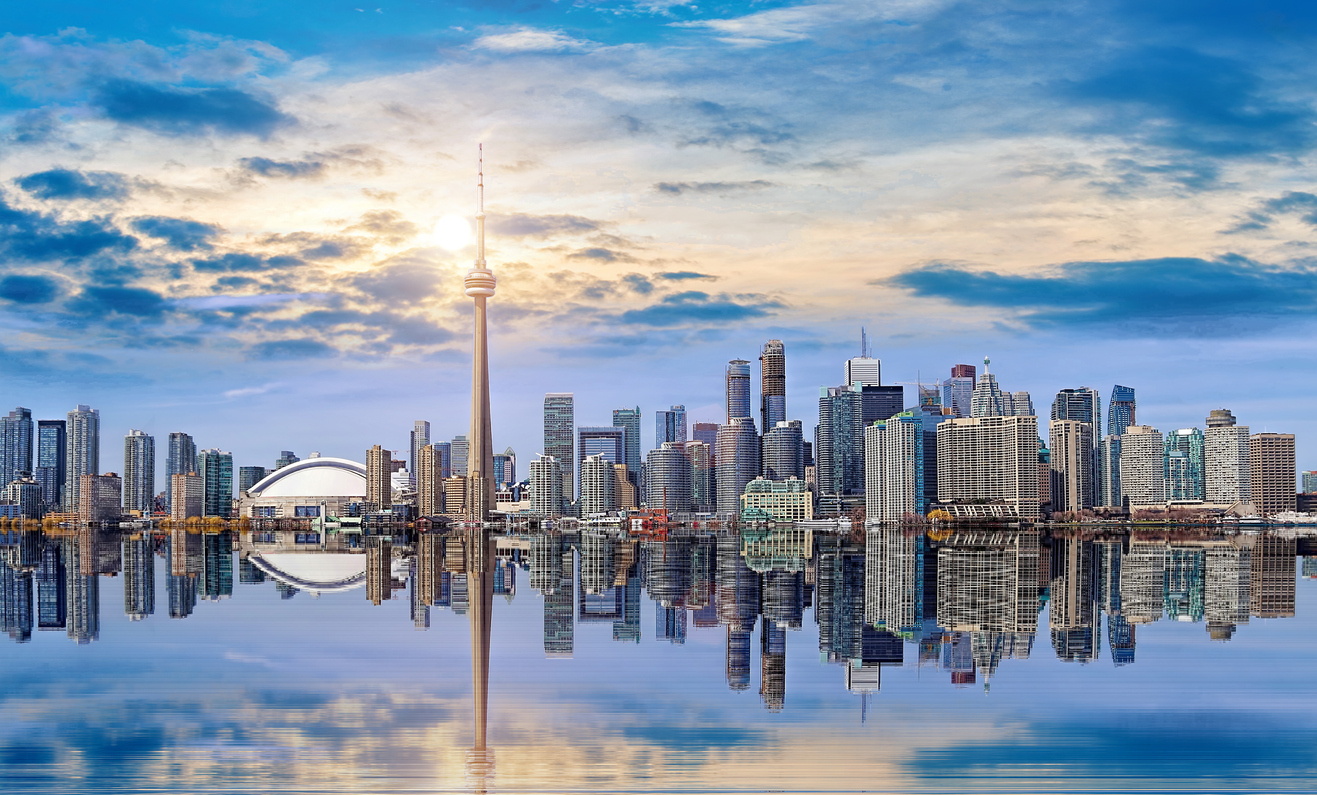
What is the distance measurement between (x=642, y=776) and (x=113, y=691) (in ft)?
57.1

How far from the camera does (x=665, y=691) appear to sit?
30719 mm

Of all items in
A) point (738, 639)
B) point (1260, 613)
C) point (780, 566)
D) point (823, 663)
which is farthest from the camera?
point (780, 566)

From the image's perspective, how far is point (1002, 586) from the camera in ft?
211

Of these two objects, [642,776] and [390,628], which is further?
[390,628]

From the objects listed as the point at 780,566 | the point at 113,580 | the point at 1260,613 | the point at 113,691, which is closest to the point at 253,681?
the point at 113,691

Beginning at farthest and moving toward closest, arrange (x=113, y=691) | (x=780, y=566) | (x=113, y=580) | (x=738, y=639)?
(x=780, y=566) → (x=113, y=580) → (x=738, y=639) → (x=113, y=691)

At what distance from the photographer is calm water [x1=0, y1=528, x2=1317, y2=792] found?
888 inches

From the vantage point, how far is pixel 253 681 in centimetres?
3306

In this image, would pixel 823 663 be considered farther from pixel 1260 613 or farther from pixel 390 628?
pixel 1260 613

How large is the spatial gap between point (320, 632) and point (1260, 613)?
3970cm

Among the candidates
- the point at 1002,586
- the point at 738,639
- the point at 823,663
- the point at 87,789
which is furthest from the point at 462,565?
the point at 87,789

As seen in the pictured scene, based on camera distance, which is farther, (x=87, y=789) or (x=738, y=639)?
(x=738, y=639)

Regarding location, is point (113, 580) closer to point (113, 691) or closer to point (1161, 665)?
point (113, 691)

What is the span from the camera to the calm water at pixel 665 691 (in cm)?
2255
